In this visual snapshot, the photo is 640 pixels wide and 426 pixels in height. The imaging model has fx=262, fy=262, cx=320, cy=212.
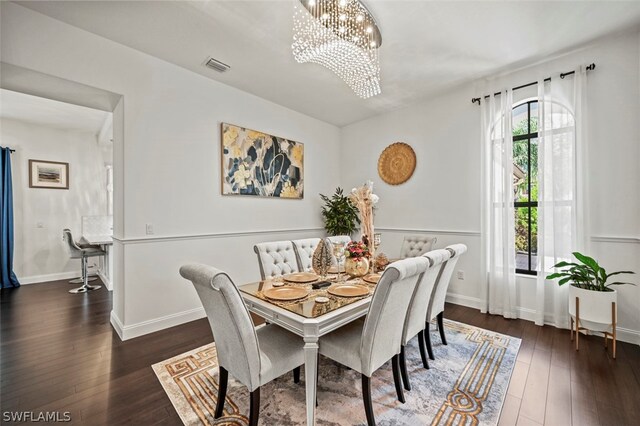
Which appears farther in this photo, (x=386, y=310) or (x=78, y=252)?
(x=78, y=252)

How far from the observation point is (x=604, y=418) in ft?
5.29

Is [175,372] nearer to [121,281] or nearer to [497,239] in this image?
[121,281]

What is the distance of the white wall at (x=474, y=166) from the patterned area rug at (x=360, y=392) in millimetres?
1419

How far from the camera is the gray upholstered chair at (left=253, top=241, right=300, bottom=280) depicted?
8.17 feet

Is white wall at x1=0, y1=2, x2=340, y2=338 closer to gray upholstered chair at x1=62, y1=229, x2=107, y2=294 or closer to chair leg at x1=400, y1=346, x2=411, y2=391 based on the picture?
gray upholstered chair at x1=62, y1=229, x2=107, y2=294

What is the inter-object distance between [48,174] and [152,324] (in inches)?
174

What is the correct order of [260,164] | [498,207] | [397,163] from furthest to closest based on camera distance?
[397,163] → [260,164] → [498,207]

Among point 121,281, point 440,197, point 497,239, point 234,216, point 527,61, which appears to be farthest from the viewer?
point 440,197

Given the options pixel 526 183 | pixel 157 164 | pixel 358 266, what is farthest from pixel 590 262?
pixel 157 164

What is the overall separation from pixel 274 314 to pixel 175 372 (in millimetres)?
1217

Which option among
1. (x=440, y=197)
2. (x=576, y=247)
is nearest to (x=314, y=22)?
(x=440, y=197)

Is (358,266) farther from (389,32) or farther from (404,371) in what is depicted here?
(389,32)

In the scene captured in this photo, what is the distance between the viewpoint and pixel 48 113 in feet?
14.4

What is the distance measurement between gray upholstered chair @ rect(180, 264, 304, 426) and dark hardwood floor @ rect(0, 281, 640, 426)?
567mm
